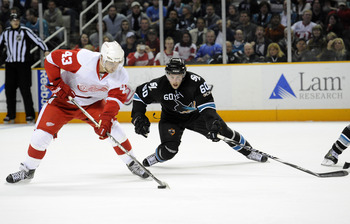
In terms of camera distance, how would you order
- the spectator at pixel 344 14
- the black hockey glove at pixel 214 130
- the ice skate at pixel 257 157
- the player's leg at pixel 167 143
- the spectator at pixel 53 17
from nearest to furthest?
the black hockey glove at pixel 214 130 → the player's leg at pixel 167 143 → the ice skate at pixel 257 157 → the spectator at pixel 344 14 → the spectator at pixel 53 17

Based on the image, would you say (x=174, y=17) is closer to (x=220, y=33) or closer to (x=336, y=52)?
(x=220, y=33)

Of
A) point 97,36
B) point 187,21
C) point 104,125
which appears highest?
point 187,21

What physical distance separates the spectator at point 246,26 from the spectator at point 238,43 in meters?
0.06

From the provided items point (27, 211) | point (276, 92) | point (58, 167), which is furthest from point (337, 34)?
point (27, 211)

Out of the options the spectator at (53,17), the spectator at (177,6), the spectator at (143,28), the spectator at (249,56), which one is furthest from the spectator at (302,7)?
the spectator at (53,17)

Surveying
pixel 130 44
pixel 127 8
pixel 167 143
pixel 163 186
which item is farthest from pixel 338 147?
pixel 127 8

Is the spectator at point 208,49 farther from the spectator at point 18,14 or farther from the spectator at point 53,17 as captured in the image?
the spectator at point 18,14

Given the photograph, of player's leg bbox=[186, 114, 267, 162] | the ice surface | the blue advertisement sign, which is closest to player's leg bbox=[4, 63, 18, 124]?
the blue advertisement sign

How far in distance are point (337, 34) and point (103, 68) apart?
18.1 feet

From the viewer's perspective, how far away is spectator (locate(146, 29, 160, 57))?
928 cm

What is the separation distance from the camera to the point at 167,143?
4973 millimetres

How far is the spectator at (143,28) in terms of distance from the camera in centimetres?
934

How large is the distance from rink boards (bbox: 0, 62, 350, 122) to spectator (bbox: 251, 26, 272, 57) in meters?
0.24

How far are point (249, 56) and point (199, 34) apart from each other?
0.89m
